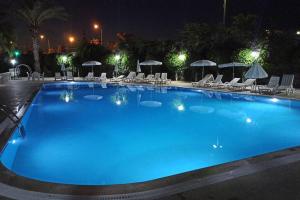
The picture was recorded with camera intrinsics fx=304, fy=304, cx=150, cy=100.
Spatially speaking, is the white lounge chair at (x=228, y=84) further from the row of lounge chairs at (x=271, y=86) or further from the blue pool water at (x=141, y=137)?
the blue pool water at (x=141, y=137)

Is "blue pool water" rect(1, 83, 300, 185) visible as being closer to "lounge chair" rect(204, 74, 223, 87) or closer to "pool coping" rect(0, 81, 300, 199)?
"pool coping" rect(0, 81, 300, 199)

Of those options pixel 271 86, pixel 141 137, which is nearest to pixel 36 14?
pixel 271 86

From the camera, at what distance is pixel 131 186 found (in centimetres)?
370

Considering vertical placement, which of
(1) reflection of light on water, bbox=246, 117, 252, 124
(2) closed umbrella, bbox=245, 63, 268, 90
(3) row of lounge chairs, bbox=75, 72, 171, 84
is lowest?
(1) reflection of light on water, bbox=246, 117, 252, 124

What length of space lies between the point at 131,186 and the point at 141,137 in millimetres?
4531

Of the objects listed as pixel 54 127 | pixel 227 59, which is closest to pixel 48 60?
pixel 227 59

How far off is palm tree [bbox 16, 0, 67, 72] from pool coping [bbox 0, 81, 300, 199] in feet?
85.4

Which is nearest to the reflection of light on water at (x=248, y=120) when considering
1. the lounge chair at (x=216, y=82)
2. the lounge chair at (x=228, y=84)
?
the lounge chair at (x=228, y=84)

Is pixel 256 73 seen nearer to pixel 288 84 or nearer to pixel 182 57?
pixel 288 84

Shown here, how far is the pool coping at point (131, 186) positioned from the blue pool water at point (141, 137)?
5.42ft

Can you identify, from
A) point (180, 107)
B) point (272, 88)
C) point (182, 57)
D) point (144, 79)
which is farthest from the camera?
point (144, 79)

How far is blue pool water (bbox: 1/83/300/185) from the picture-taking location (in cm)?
595

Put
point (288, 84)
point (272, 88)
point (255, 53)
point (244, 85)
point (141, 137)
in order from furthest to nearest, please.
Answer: point (255, 53)
point (244, 85)
point (272, 88)
point (288, 84)
point (141, 137)

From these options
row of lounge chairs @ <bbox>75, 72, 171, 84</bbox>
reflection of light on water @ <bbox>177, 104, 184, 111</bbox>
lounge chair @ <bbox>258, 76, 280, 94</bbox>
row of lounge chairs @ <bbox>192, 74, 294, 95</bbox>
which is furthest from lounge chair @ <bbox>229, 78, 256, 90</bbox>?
row of lounge chairs @ <bbox>75, 72, 171, 84</bbox>
